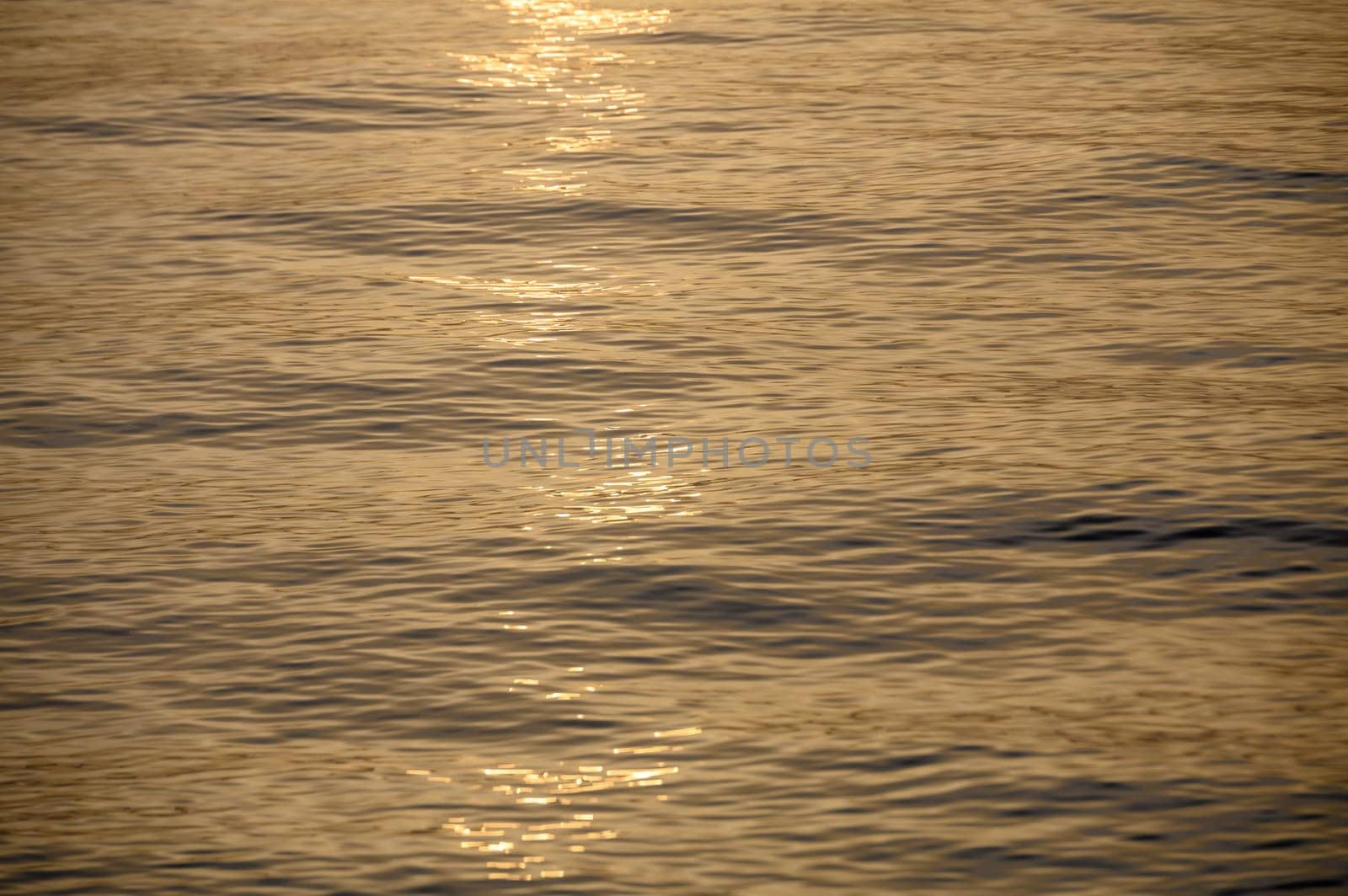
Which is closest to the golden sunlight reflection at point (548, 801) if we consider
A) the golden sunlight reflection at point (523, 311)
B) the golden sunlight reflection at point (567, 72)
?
the golden sunlight reflection at point (523, 311)

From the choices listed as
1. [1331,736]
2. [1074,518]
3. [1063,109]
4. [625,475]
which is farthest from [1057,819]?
[1063,109]

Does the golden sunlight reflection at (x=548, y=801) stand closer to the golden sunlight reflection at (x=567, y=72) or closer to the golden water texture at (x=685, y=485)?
the golden water texture at (x=685, y=485)

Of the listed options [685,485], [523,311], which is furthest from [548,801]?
[523,311]

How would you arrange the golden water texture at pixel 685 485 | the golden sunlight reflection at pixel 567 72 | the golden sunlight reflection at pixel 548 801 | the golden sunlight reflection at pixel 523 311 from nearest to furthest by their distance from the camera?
1. the golden sunlight reflection at pixel 548 801
2. the golden water texture at pixel 685 485
3. the golden sunlight reflection at pixel 523 311
4. the golden sunlight reflection at pixel 567 72

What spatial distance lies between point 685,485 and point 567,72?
19.7ft

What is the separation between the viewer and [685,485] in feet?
20.0

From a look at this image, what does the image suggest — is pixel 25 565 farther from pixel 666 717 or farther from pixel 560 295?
pixel 560 295

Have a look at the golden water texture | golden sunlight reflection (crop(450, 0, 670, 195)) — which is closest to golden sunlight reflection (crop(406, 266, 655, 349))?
the golden water texture

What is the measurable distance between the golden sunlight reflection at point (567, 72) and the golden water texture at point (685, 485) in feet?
0.25

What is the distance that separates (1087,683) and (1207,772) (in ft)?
1.67

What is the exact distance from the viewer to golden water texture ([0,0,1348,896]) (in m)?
4.29

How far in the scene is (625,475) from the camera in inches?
244

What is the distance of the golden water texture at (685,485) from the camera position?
429 centimetres

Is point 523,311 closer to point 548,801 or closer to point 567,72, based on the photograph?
point 548,801
